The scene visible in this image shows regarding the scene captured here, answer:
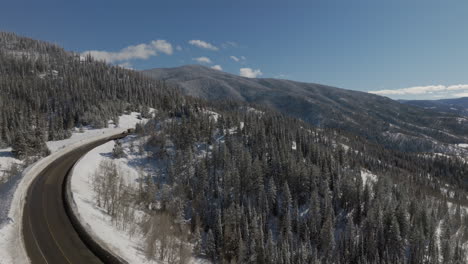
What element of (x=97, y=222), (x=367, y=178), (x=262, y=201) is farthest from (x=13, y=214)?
(x=367, y=178)

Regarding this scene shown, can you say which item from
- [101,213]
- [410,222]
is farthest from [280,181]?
[101,213]

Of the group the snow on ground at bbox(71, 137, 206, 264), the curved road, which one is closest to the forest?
the snow on ground at bbox(71, 137, 206, 264)

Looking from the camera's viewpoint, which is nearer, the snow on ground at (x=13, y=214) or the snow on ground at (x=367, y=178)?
the snow on ground at (x=13, y=214)

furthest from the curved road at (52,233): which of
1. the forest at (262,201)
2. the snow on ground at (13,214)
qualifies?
the forest at (262,201)

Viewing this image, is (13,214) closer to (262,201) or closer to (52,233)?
(52,233)

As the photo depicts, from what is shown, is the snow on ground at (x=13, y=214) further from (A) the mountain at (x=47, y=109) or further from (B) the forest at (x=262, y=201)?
(A) the mountain at (x=47, y=109)

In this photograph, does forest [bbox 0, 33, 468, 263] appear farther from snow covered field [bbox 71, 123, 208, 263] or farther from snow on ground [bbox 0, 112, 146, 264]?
snow on ground [bbox 0, 112, 146, 264]

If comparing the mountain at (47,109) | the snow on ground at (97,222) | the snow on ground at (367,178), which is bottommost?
the snow on ground at (367,178)

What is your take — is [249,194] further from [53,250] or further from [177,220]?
[53,250]
